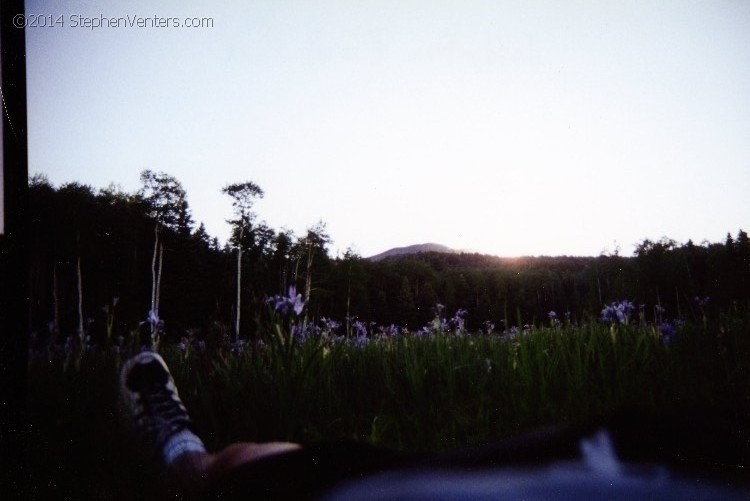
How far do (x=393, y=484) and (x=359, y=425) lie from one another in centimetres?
129

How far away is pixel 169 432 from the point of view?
1.58 m

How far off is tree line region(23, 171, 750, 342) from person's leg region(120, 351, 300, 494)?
522 millimetres

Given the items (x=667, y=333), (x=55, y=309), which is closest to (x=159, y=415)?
(x=55, y=309)

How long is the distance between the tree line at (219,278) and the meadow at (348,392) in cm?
30

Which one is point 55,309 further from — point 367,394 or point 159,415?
point 367,394

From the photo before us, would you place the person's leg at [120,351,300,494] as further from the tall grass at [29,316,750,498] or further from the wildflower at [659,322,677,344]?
the wildflower at [659,322,677,344]

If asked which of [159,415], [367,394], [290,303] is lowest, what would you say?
[367,394]

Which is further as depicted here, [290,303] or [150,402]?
[290,303]

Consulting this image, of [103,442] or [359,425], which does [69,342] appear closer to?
[103,442]

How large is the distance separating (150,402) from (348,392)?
1032 mm

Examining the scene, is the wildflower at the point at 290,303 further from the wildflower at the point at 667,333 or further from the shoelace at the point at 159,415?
the wildflower at the point at 667,333

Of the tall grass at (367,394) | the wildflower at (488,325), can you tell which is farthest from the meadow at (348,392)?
the wildflower at (488,325)

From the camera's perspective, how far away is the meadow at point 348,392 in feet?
5.40

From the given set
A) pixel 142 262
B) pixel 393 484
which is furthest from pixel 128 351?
pixel 142 262
